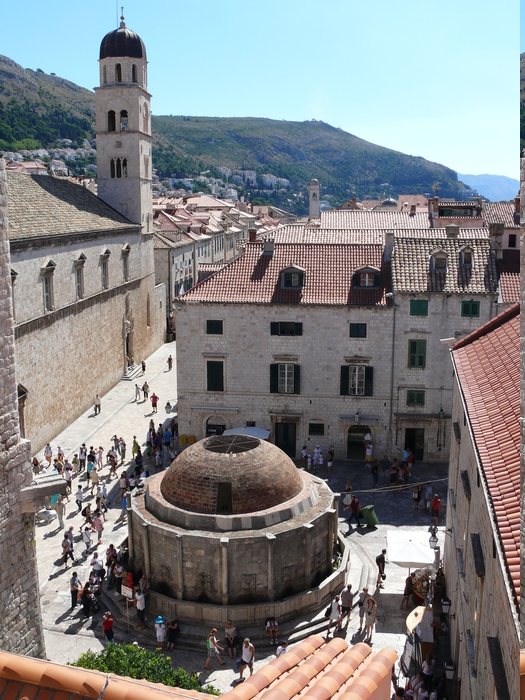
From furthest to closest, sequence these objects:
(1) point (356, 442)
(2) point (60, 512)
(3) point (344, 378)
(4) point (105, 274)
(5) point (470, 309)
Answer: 1. (4) point (105, 274)
2. (1) point (356, 442)
3. (3) point (344, 378)
4. (5) point (470, 309)
5. (2) point (60, 512)

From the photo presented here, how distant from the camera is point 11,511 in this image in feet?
44.2

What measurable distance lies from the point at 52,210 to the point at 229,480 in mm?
25486

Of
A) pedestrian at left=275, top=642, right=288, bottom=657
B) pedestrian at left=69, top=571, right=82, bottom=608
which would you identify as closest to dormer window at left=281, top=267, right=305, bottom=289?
pedestrian at left=69, top=571, right=82, bottom=608

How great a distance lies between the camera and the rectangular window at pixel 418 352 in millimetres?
33375

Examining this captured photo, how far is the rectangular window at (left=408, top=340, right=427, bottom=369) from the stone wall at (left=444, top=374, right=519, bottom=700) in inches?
434

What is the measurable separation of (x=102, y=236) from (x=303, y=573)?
97.7 ft

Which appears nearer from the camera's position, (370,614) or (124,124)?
(370,614)

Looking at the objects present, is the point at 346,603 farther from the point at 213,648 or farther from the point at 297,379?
the point at 297,379

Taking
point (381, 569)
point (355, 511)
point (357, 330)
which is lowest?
point (381, 569)

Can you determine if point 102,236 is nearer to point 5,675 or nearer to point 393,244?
point 393,244

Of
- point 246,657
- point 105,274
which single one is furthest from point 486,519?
point 105,274

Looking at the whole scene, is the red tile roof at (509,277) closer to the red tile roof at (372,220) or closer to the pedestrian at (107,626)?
the red tile roof at (372,220)

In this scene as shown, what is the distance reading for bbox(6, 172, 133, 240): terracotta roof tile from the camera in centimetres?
3666

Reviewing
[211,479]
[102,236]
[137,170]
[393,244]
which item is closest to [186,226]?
[137,170]
